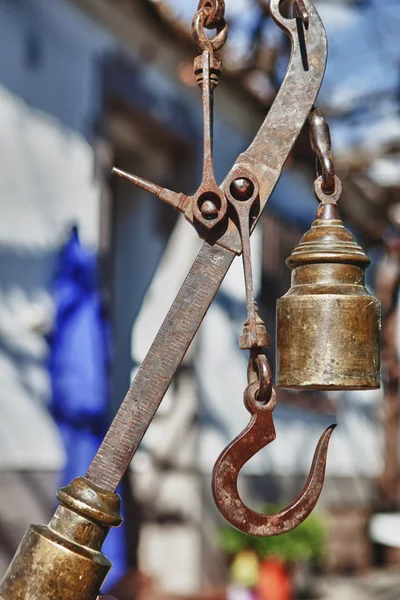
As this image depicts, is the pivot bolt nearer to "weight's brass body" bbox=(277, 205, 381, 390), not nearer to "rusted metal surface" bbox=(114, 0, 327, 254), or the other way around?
"rusted metal surface" bbox=(114, 0, 327, 254)

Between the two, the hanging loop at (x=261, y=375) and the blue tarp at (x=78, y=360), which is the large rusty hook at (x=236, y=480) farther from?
the blue tarp at (x=78, y=360)

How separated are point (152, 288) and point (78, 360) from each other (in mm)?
1465

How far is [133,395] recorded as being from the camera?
1.41m

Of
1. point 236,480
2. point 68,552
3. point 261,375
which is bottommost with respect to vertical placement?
point 68,552

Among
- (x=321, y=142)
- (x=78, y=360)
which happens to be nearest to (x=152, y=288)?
(x=78, y=360)

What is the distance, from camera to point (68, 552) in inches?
54.2

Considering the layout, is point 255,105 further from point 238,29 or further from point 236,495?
point 236,495

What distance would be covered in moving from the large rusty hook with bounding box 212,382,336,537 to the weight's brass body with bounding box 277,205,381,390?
5.3 inches

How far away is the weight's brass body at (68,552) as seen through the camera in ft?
4.49

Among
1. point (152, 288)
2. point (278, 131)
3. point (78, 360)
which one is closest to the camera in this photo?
point (278, 131)

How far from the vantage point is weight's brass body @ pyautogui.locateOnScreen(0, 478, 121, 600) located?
4.49 ft

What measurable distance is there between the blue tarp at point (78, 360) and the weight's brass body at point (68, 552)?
11.0 feet

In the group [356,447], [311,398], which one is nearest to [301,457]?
[311,398]

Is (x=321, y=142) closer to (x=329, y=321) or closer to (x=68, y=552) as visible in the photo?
(x=329, y=321)
